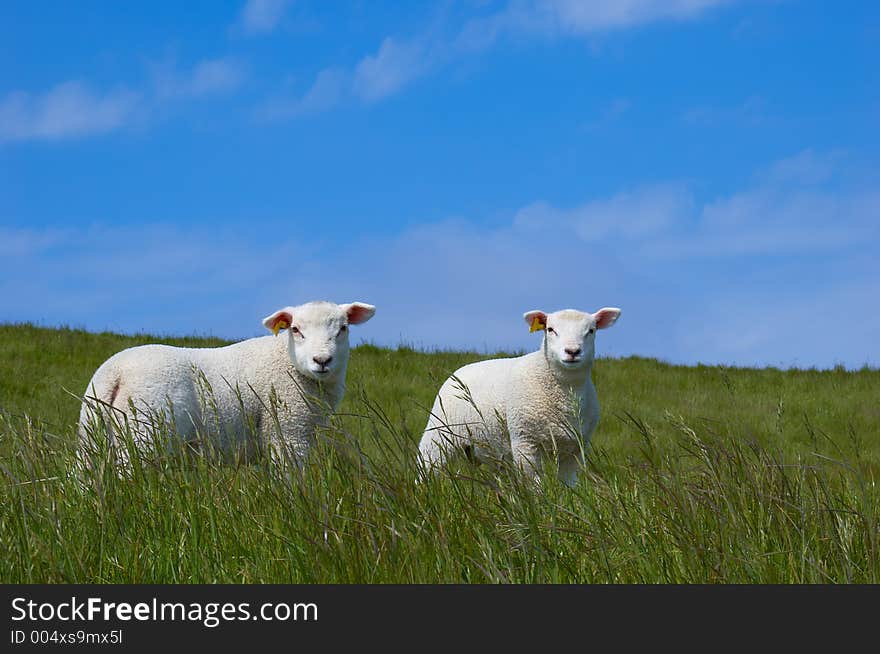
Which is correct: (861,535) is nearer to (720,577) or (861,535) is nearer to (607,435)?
(720,577)

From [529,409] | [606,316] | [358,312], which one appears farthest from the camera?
[606,316]

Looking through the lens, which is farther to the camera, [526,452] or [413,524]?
[526,452]

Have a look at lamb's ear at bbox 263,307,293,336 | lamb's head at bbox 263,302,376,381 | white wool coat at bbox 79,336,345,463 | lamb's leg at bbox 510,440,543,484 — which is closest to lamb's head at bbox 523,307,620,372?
lamb's leg at bbox 510,440,543,484

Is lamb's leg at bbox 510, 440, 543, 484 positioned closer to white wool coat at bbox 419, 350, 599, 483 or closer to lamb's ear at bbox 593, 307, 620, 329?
white wool coat at bbox 419, 350, 599, 483

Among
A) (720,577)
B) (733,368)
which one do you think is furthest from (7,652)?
(733,368)

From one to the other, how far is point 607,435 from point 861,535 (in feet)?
28.3

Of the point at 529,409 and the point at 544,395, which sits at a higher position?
the point at 544,395

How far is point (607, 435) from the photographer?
12586mm

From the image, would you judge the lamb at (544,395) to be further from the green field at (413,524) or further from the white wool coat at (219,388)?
the green field at (413,524)

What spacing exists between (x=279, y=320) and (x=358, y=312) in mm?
714

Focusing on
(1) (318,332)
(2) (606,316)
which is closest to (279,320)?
(1) (318,332)

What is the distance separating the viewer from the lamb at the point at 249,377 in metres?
7.27

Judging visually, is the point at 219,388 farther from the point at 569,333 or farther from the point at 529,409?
the point at 569,333

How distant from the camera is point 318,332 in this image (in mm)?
7672
